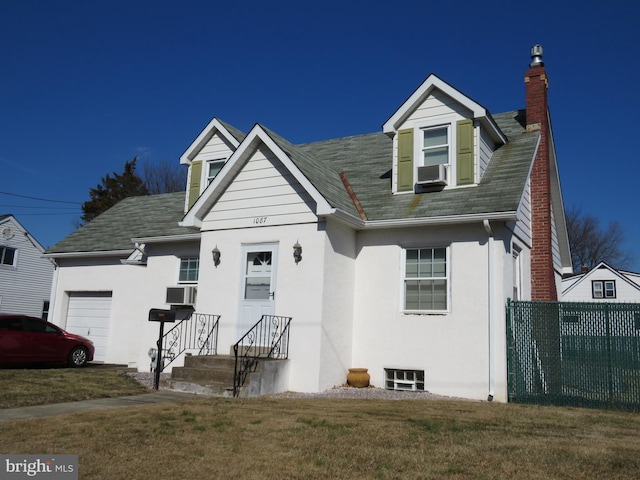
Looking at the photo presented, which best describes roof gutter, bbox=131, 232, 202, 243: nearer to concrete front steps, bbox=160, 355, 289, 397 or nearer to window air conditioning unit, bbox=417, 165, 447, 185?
concrete front steps, bbox=160, 355, 289, 397

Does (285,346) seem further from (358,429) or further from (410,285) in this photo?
(358,429)

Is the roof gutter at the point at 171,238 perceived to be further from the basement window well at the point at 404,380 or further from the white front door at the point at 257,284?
the basement window well at the point at 404,380

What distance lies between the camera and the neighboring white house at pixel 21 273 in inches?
1225

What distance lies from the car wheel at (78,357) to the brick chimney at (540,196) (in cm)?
1240

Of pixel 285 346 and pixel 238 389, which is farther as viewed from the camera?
pixel 285 346

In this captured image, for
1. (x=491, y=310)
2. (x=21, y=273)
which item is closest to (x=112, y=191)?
(x=21, y=273)

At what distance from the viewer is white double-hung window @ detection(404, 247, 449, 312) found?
1227 cm

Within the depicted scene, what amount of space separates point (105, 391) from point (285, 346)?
143 inches

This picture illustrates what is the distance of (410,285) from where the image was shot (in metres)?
12.7

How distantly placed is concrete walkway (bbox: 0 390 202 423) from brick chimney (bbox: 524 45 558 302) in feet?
28.3

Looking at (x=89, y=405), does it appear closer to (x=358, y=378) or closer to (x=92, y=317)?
(x=358, y=378)

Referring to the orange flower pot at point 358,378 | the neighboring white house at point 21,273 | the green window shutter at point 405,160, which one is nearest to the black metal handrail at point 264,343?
the orange flower pot at point 358,378

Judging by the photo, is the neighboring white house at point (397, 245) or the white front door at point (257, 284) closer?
the neighboring white house at point (397, 245)

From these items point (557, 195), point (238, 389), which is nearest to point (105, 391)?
point (238, 389)
